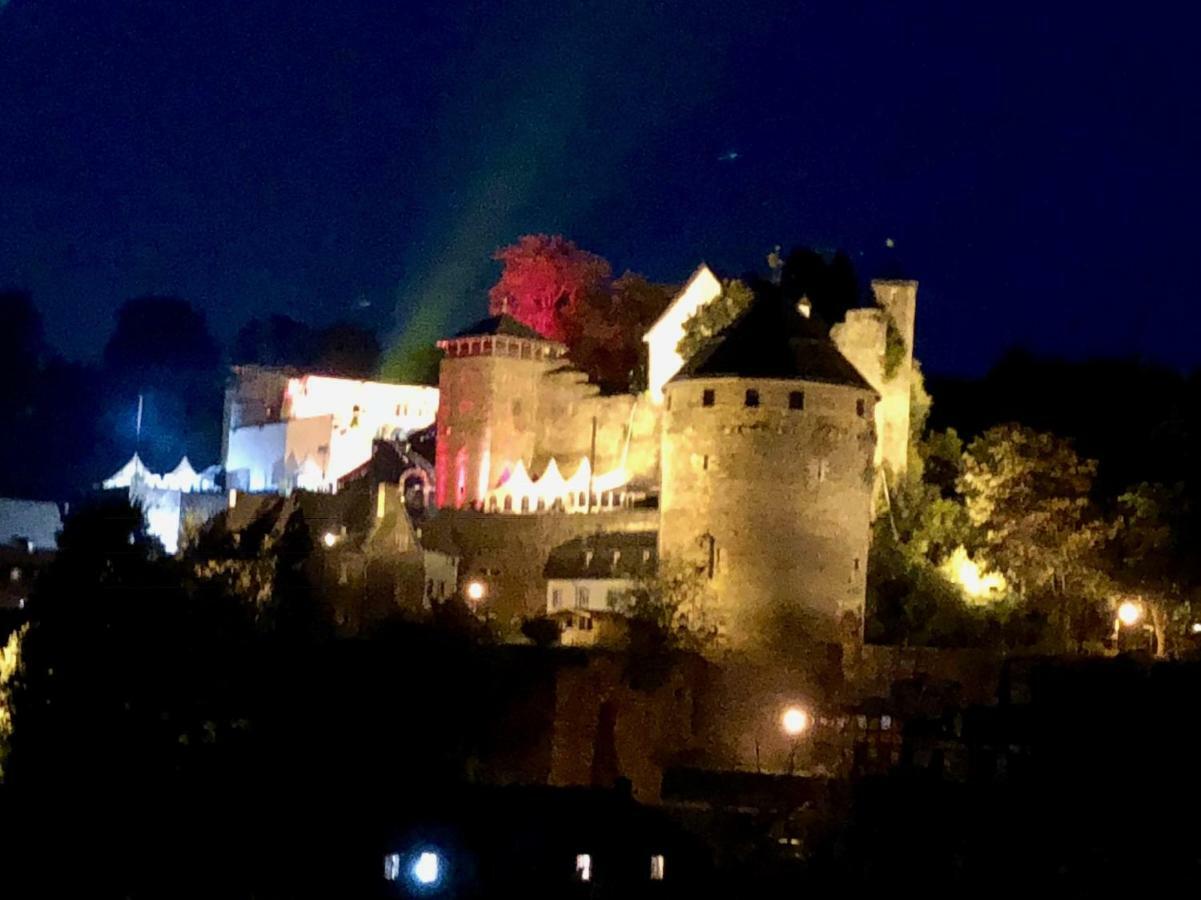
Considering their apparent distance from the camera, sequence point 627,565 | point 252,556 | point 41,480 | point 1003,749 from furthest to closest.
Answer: point 41,480 → point 252,556 → point 627,565 → point 1003,749

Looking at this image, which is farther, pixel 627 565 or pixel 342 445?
pixel 342 445

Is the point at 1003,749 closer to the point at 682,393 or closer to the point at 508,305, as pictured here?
the point at 682,393

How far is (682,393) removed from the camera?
44406 mm

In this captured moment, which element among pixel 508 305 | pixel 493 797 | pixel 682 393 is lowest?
pixel 493 797

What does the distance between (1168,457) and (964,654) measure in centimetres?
1440

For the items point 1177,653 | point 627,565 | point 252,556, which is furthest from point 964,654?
point 252,556

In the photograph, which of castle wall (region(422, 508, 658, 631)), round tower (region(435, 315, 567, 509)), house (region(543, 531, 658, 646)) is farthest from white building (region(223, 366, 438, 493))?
house (region(543, 531, 658, 646))

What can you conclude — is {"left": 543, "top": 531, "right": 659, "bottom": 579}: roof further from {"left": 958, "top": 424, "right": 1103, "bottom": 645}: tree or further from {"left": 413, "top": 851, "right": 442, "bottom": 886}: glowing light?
{"left": 413, "top": 851, "right": 442, "bottom": 886}: glowing light

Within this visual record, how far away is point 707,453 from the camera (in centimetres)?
4331

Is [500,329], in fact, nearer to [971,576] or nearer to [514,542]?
[514,542]

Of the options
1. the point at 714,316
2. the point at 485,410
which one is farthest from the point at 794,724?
the point at 485,410

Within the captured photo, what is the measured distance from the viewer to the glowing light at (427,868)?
114ft

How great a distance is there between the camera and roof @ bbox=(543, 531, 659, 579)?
158 ft

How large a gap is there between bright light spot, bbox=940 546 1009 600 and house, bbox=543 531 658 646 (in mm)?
7324
